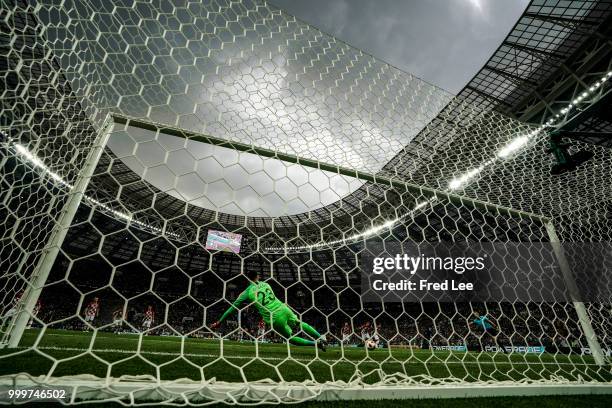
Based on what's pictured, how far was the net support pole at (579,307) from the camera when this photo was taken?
2.64 meters

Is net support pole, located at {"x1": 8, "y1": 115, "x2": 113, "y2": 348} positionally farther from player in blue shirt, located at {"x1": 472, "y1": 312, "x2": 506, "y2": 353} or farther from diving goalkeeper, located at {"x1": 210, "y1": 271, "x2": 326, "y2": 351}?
A: player in blue shirt, located at {"x1": 472, "y1": 312, "x2": 506, "y2": 353}

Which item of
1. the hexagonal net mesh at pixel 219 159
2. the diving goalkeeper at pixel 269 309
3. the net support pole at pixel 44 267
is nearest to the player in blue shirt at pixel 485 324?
the hexagonal net mesh at pixel 219 159

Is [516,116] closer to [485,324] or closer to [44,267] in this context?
[485,324]

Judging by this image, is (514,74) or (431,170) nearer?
(431,170)

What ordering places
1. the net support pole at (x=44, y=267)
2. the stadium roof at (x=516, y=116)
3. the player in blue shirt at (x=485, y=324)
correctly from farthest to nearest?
the player in blue shirt at (x=485, y=324) < the stadium roof at (x=516, y=116) < the net support pole at (x=44, y=267)

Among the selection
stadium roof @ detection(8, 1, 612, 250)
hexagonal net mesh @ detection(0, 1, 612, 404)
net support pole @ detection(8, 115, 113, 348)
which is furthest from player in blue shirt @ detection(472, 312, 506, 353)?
net support pole @ detection(8, 115, 113, 348)

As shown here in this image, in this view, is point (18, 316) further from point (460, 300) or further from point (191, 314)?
point (191, 314)

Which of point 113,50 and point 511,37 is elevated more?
point 511,37

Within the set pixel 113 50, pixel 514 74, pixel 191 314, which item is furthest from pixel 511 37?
pixel 191 314

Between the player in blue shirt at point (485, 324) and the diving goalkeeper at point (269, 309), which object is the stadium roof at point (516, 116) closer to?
the diving goalkeeper at point (269, 309)

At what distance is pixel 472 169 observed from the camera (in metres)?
4.02

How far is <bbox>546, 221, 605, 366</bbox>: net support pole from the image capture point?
8.65 feet

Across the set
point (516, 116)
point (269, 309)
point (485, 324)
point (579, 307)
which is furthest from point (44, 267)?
point (516, 116)

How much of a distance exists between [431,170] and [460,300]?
1286cm
